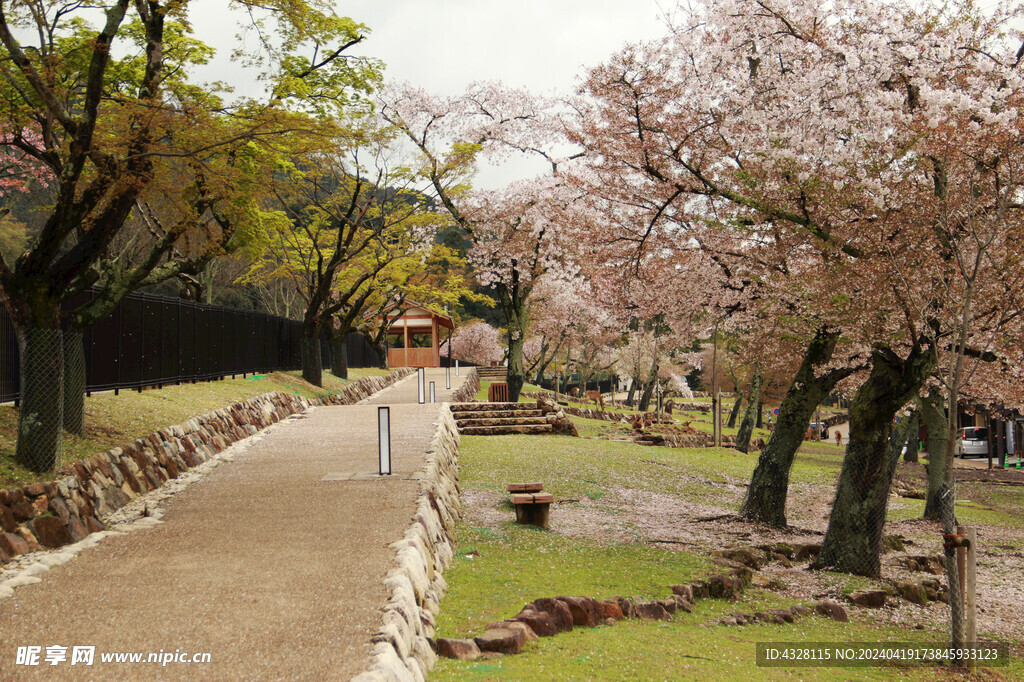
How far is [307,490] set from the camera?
9312mm

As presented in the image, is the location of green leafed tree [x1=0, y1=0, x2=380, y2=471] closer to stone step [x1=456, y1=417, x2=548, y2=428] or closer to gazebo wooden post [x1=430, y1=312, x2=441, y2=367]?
stone step [x1=456, y1=417, x2=548, y2=428]

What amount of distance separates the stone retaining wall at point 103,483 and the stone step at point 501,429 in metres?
6.73

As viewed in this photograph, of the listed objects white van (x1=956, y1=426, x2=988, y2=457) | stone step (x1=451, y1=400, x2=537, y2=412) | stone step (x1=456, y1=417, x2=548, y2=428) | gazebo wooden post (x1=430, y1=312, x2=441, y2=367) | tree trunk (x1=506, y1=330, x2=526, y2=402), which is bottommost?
white van (x1=956, y1=426, x2=988, y2=457)

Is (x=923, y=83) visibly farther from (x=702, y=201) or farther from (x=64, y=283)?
(x=64, y=283)

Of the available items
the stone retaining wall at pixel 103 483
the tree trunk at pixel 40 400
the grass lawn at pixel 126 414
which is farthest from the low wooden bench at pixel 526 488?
the tree trunk at pixel 40 400

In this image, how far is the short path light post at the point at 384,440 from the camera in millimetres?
9984

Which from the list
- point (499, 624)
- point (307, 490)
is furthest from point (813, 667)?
point (307, 490)

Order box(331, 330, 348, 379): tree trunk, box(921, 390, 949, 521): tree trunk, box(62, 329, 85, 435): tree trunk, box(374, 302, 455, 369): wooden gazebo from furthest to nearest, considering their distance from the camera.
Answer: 1. box(374, 302, 455, 369): wooden gazebo
2. box(331, 330, 348, 379): tree trunk
3. box(921, 390, 949, 521): tree trunk
4. box(62, 329, 85, 435): tree trunk

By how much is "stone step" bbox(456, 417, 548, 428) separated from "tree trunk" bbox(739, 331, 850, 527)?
9099mm

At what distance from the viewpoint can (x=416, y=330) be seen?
171 ft

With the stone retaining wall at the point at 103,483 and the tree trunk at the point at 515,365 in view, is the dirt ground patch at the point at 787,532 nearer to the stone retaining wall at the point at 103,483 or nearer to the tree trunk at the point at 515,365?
the stone retaining wall at the point at 103,483

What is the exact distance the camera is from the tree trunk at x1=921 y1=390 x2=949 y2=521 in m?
15.3

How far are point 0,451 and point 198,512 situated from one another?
231 cm

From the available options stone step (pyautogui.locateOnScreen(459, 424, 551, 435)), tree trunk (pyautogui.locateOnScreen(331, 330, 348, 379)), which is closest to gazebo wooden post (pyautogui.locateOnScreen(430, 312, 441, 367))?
tree trunk (pyautogui.locateOnScreen(331, 330, 348, 379))
